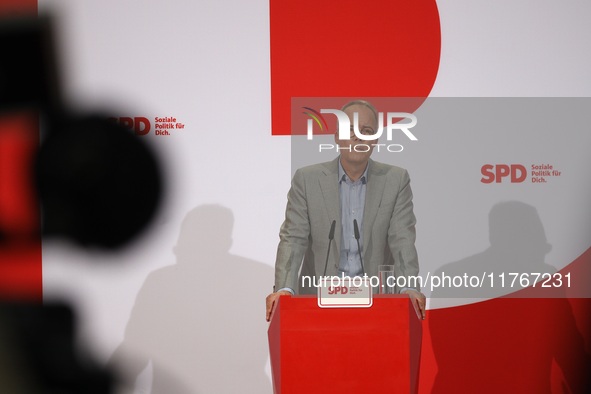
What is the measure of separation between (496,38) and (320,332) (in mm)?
2720

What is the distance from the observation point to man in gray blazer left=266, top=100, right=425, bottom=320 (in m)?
4.17

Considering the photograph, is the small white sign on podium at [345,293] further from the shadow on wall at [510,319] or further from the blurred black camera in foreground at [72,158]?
the blurred black camera in foreground at [72,158]

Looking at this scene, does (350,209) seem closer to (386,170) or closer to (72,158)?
(386,170)

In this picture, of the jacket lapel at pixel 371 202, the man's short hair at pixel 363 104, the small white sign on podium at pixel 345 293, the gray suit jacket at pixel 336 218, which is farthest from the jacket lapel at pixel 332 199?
the small white sign on podium at pixel 345 293

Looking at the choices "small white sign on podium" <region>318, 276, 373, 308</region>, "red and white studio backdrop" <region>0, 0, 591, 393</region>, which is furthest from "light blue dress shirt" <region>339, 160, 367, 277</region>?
"small white sign on podium" <region>318, 276, 373, 308</region>

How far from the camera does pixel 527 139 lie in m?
4.89

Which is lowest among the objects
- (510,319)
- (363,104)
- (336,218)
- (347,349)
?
(510,319)

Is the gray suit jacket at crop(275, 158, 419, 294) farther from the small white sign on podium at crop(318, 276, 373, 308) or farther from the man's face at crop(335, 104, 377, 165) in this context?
the small white sign on podium at crop(318, 276, 373, 308)

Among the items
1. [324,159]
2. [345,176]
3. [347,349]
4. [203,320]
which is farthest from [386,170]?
[347,349]

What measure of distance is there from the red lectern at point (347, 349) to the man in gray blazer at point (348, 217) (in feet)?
4.11

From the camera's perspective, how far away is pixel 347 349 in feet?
9.02

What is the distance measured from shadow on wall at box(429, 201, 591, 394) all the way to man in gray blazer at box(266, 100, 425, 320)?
2.61 ft

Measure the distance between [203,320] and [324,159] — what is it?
3.77 feet

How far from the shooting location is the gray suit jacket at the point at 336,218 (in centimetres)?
418
